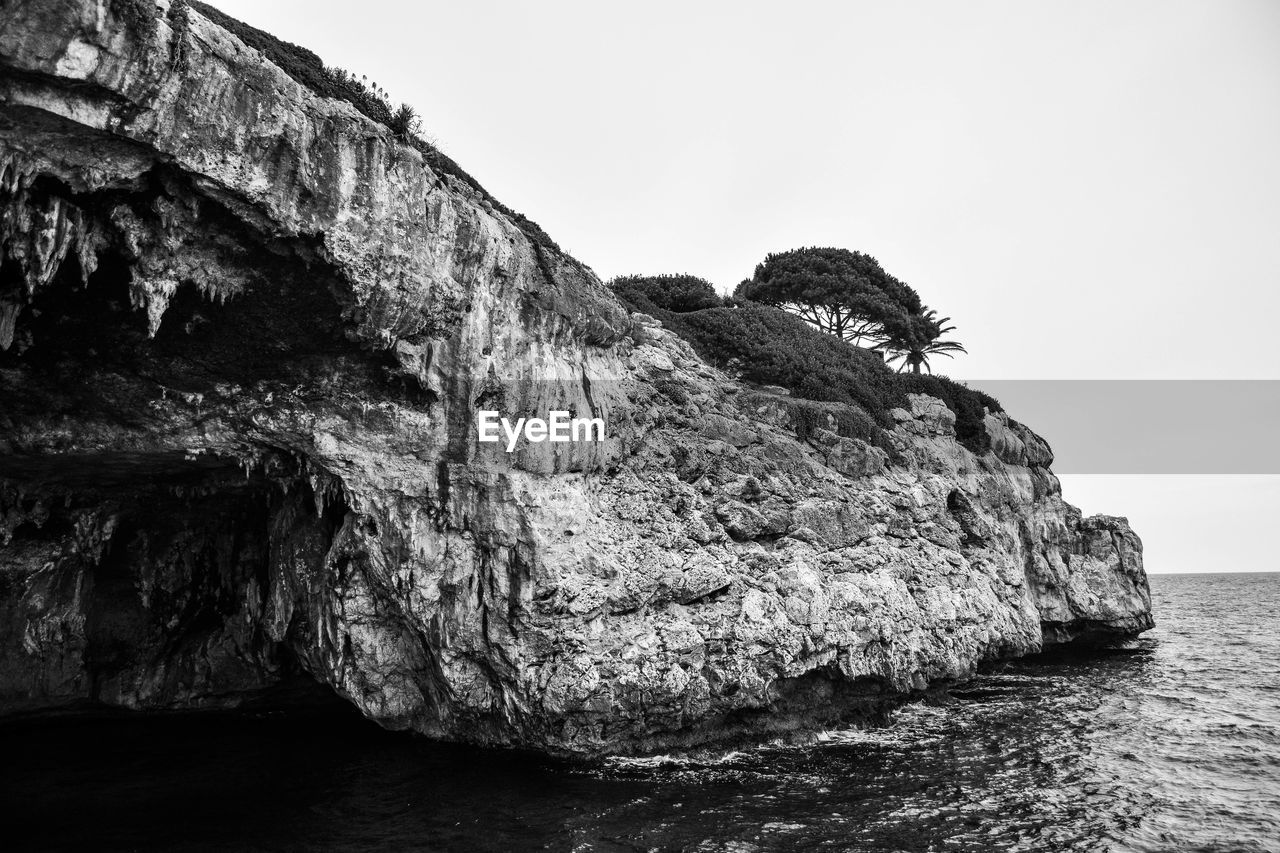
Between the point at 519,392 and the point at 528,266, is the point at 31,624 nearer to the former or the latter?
the point at 519,392

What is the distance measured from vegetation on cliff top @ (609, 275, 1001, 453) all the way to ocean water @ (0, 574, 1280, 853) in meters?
10.1

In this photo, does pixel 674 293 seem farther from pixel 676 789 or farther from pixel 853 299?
pixel 676 789

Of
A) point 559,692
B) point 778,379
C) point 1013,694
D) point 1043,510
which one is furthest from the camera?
point 1043,510

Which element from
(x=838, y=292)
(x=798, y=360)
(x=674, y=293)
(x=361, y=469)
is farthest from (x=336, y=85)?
(x=838, y=292)

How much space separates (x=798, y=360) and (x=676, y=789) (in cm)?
1681

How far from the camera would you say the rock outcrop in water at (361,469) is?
1155 cm

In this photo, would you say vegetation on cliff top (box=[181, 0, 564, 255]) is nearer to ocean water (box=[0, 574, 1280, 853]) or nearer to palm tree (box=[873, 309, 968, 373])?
ocean water (box=[0, 574, 1280, 853])

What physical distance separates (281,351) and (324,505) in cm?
403

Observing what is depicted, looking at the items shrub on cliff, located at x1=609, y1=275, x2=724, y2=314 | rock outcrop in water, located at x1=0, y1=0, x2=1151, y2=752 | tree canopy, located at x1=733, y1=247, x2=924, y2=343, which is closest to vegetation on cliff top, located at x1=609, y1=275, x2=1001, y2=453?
shrub on cliff, located at x1=609, y1=275, x2=724, y2=314

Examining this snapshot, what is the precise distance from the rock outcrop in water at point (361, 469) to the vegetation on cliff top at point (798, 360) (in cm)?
292

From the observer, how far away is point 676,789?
14.5m

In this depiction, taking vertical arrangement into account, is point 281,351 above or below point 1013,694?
above

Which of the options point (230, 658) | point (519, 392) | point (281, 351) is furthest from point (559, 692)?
point (230, 658)

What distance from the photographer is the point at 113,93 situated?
10.2 m
